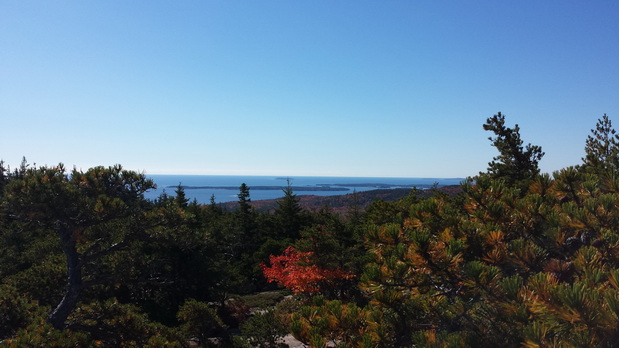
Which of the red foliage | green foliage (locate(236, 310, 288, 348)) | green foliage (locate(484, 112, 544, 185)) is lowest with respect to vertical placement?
Result: the red foliage

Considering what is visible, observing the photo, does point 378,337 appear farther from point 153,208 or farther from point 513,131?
point 513,131

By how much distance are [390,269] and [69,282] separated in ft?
23.8

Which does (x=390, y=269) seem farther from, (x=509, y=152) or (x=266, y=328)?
(x=509, y=152)

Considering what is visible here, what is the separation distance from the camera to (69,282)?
22.9 ft

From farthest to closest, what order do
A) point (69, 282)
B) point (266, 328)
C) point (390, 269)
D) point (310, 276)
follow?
point (310, 276) → point (69, 282) → point (266, 328) → point (390, 269)

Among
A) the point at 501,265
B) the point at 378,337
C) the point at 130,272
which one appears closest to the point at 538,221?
the point at 501,265

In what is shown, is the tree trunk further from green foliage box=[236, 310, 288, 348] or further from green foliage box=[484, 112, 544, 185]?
green foliage box=[484, 112, 544, 185]

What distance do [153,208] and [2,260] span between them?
307 inches

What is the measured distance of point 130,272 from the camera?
7.33 m

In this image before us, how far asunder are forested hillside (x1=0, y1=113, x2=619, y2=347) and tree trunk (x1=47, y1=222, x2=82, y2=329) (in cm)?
2

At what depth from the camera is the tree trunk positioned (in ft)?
21.9

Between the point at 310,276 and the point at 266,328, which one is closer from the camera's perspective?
the point at 266,328

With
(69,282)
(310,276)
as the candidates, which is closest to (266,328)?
(69,282)

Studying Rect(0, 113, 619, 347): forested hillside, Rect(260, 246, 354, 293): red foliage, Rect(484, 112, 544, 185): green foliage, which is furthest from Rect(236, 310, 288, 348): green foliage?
Rect(484, 112, 544, 185): green foliage
